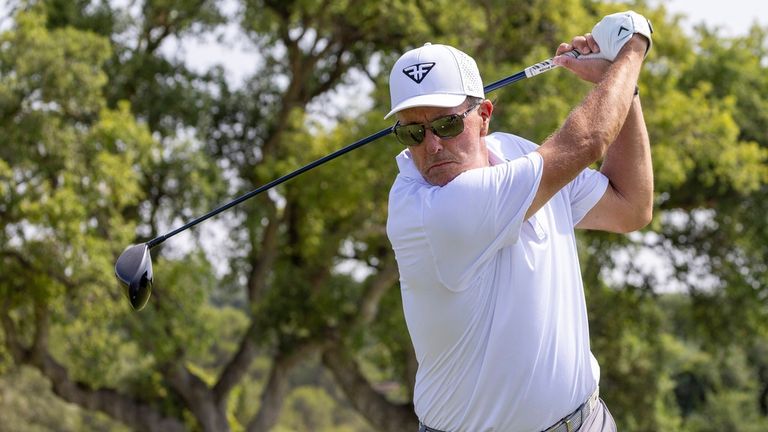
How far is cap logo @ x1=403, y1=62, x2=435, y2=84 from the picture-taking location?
3242 millimetres

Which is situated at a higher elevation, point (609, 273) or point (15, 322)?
point (15, 322)

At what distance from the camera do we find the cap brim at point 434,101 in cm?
320

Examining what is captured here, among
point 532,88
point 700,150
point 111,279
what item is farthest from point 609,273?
point 111,279

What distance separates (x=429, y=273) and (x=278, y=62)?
18.5 metres

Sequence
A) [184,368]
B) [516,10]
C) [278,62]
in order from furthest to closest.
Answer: [278,62] → [184,368] → [516,10]

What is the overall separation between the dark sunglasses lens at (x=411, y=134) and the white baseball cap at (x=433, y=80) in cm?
→ 7

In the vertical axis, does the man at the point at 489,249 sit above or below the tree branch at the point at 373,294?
above

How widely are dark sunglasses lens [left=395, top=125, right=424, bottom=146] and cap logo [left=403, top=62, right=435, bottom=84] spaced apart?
5.3 inches

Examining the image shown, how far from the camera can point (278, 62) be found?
839 inches

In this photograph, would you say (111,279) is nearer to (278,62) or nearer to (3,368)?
(3,368)

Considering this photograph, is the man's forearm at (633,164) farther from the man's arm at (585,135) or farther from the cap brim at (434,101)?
the cap brim at (434,101)

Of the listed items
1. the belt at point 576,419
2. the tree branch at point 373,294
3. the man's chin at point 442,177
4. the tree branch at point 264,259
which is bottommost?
the tree branch at point 373,294

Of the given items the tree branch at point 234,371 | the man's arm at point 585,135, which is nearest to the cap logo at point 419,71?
the man's arm at point 585,135

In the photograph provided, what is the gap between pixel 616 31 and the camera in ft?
11.2
